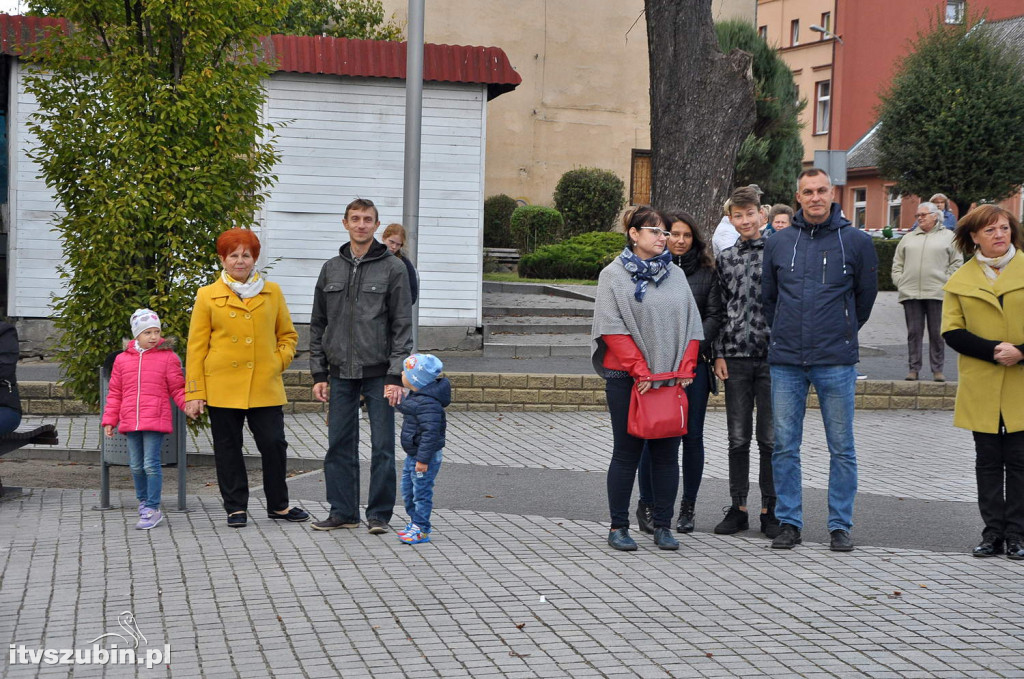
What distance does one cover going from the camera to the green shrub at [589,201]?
30.6 meters

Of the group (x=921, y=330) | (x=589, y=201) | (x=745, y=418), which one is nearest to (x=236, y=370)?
(x=745, y=418)

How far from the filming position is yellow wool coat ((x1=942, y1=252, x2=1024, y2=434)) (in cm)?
685

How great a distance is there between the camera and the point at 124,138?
348 inches

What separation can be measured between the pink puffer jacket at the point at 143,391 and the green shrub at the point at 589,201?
76.8ft

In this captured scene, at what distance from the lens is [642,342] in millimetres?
6695

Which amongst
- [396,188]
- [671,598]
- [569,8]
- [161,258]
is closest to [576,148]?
[569,8]

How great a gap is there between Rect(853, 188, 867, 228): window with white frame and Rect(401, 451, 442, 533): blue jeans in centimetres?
4580

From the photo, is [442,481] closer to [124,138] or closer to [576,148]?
[124,138]

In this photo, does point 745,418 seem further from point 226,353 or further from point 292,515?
point 226,353

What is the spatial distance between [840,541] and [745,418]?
3.10ft

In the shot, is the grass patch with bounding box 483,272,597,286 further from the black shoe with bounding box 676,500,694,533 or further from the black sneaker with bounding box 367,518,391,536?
the black sneaker with bounding box 367,518,391,536

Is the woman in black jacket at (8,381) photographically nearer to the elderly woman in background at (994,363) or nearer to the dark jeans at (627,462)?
the dark jeans at (627,462)

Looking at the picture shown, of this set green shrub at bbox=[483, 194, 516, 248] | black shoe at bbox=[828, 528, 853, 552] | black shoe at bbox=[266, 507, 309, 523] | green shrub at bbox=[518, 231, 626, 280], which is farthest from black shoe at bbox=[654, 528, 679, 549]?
green shrub at bbox=[483, 194, 516, 248]

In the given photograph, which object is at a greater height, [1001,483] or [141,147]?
[141,147]
